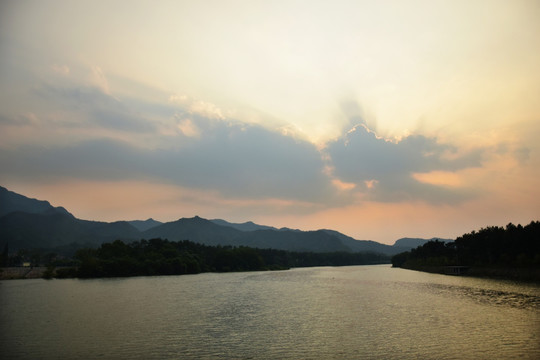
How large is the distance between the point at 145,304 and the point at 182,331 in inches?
1179

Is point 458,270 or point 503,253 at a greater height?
point 503,253

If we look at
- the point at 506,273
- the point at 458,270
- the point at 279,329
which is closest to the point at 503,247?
the point at 506,273

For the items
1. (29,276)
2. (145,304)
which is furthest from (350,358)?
(29,276)

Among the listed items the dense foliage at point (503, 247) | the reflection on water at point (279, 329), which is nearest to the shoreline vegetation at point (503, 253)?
the dense foliage at point (503, 247)

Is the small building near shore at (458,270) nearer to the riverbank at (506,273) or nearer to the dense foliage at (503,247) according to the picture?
the riverbank at (506,273)

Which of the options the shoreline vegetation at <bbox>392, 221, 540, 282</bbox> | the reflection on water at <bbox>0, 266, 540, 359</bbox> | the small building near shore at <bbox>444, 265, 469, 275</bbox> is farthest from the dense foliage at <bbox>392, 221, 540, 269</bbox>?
the reflection on water at <bbox>0, 266, 540, 359</bbox>

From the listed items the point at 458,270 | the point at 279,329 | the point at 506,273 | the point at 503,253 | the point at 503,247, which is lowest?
the point at 279,329

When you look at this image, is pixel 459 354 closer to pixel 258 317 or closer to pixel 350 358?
pixel 350 358

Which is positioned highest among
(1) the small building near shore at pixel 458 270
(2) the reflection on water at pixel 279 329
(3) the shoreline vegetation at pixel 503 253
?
(3) the shoreline vegetation at pixel 503 253

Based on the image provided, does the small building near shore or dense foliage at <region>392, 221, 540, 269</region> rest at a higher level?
dense foliage at <region>392, 221, 540, 269</region>

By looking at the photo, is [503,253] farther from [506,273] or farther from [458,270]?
[458,270]

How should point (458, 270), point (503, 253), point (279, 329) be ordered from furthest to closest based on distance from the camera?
point (458, 270), point (503, 253), point (279, 329)

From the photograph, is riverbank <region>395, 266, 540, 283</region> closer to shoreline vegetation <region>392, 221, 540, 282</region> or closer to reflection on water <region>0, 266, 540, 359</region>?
shoreline vegetation <region>392, 221, 540, 282</region>

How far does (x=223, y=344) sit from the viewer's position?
3831 centimetres
